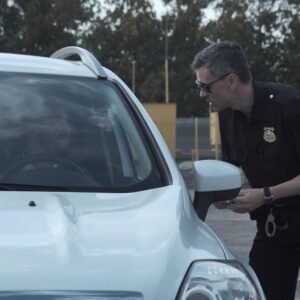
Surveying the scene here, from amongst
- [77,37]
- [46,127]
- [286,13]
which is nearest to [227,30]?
[286,13]

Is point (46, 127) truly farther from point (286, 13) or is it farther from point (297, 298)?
point (286, 13)

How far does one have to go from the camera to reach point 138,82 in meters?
51.2

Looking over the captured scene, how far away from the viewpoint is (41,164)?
2.89 m

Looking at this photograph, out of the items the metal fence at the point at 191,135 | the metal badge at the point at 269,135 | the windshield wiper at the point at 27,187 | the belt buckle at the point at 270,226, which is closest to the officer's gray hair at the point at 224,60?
the metal badge at the point at 269,135

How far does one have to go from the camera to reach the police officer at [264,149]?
132 inches

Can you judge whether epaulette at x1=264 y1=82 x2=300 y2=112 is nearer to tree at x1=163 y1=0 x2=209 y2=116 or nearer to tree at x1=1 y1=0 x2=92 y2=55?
tree at x1=163 y1=0 x2=209 y2=116

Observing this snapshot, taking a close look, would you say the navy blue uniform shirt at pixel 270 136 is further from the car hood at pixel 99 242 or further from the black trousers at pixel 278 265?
the car hood at pixel 99 242

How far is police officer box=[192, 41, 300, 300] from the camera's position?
11.0 ft

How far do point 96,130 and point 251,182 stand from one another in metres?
0.88

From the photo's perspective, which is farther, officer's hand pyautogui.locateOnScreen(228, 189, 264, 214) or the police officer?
the police officer

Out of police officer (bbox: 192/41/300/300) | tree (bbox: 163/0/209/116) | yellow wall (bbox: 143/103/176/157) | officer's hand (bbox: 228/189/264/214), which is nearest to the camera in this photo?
officer's hand (bbox: 228/189/264/214)

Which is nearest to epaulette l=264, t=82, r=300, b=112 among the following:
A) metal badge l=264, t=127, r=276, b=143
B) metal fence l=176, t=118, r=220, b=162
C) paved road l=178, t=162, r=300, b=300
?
metal badge l=264, t=127, r=276, b=143

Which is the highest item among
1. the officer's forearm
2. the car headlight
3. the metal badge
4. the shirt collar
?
the shirt collar

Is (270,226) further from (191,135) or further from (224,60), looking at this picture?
(191,135)
